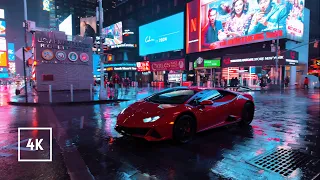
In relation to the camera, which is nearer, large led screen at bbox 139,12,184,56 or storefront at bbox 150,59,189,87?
storefront at bbox 150,59,189,87

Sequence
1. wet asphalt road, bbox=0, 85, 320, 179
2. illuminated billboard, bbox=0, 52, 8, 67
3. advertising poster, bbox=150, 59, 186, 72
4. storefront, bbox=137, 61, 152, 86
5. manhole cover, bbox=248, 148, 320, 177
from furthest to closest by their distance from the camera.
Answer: illuminated billboard, bbox=0, 52, 8, 67
storefront, bbox=137, 61, 152, 86
advertising poster, bbox=150, 59, 186, 72
manhole cover, bbox=248, 148, 320, 177
wet asphalt road, bbox=0, 85, 320, 179

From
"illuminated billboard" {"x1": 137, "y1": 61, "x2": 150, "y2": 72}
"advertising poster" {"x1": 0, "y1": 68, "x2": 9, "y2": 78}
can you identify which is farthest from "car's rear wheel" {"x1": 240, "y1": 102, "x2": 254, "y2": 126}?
"advertising poster" {"x1": 0, "y1": 68, "x2": 9, "y2": 78}

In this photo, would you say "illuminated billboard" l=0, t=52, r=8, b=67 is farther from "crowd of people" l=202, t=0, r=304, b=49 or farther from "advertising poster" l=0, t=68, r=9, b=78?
"crowd of people" l=202, t=0, r=304, b=49

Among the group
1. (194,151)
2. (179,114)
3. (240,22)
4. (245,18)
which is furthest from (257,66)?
(194,151)

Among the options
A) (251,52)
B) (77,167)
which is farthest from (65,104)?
(251,52)

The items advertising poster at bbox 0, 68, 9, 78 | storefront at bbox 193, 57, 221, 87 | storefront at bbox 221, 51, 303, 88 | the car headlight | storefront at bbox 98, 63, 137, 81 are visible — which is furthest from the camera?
advertising poster at bbox 0, 68, 9, 78

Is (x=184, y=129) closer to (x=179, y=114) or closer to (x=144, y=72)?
(x=179, y=114)

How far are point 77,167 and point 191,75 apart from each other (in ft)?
122

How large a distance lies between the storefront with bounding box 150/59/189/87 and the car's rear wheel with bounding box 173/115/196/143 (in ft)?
118

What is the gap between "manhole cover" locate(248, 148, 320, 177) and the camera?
13.5 feet

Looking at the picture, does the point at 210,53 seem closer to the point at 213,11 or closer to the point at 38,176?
the point at 213,11

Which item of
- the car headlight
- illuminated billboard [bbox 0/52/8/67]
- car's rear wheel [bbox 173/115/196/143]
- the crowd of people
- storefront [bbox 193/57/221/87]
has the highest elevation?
the crowd of people

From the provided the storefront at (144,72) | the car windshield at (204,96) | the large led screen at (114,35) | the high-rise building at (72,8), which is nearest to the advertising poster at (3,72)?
the large led screen at (114,35)

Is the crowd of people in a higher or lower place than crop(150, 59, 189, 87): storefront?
higher
